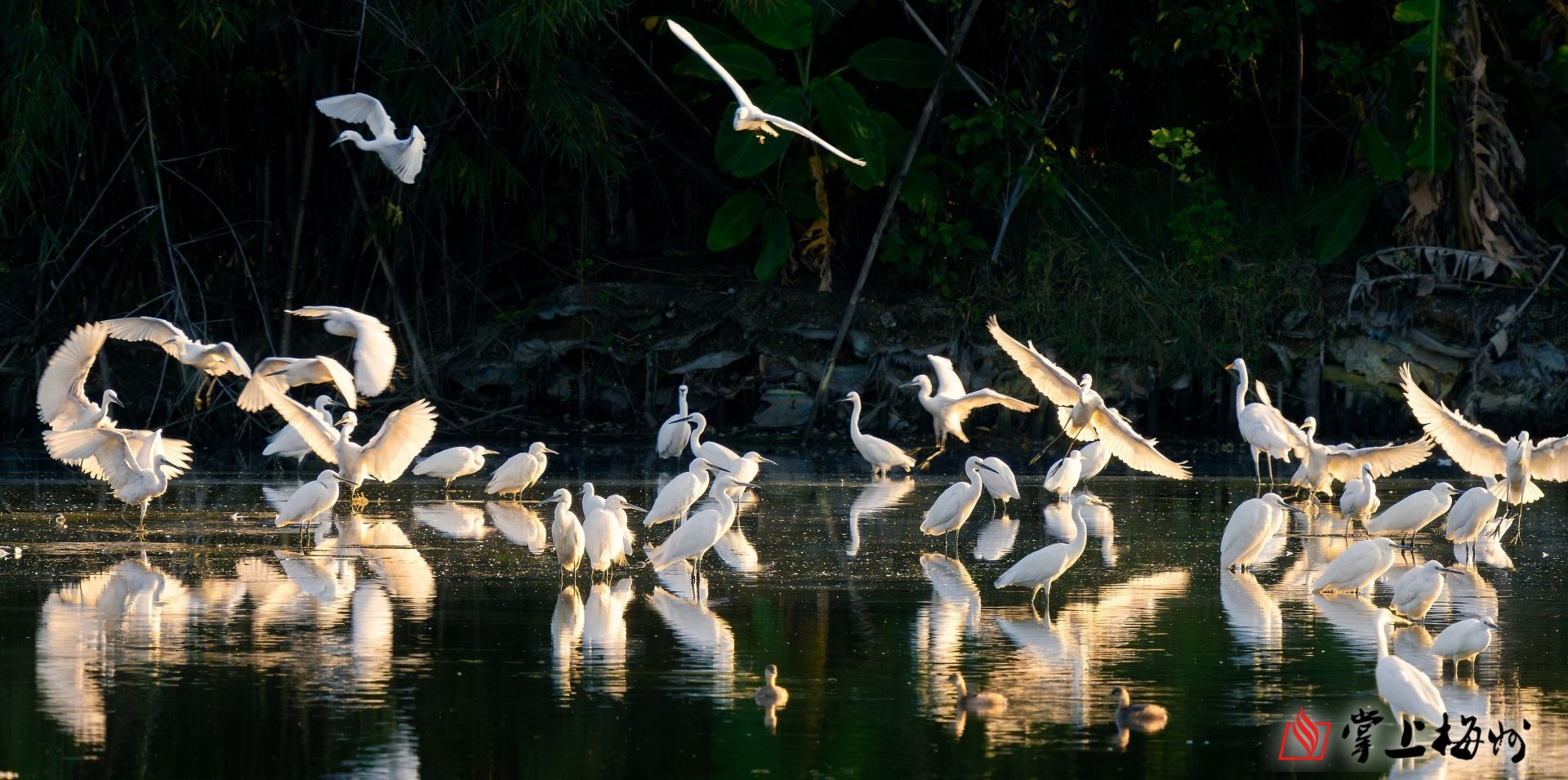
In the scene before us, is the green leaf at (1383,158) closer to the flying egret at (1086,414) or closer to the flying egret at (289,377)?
the flying egret at (1086,414)

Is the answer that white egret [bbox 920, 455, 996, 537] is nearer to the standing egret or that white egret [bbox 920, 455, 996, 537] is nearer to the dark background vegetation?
the standing egret

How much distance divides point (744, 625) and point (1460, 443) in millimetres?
6058

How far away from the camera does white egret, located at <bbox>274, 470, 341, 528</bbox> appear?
11.5 meters

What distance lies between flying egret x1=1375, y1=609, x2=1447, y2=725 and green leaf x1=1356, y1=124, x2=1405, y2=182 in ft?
43.0

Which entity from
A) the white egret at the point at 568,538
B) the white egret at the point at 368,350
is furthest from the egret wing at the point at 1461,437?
the white egret at the point at 368,350

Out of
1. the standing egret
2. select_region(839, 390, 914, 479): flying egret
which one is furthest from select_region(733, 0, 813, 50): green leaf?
select_region(839, 390, 914, 479): flying egret

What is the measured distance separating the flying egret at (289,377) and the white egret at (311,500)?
1.44 m

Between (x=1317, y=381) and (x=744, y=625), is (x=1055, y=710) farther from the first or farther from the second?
(x=1317, y=381)

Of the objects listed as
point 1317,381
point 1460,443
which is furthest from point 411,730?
point 1317,381

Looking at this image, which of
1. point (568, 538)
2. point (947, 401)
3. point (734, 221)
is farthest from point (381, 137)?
point (734, 221)

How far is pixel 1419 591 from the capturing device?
8.67 meters

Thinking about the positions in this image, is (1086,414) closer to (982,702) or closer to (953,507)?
(953,507)

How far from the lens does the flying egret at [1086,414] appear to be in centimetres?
1416

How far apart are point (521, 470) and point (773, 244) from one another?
687 cm
